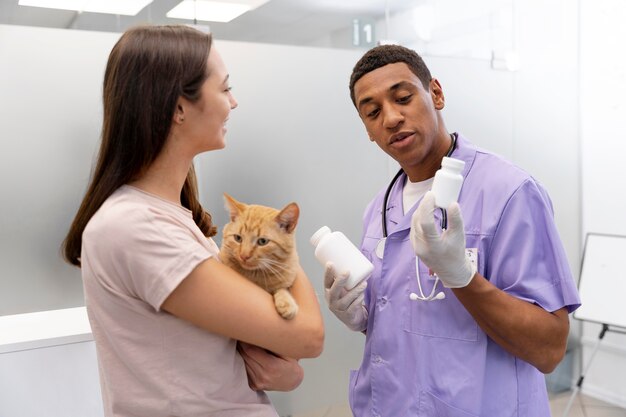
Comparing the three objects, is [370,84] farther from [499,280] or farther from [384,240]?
[499,280]

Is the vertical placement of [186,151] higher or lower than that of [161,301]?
higher

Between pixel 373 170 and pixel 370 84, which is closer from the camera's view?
pixel 370 84

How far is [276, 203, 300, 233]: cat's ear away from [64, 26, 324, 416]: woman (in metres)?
0.16

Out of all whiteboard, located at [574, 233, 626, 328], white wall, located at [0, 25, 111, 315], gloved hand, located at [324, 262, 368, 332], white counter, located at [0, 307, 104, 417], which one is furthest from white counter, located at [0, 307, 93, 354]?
whiteboard, located at [574, 233, 626, 328]

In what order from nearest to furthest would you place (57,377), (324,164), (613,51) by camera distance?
(57,377) < (324,164) < (613,51)

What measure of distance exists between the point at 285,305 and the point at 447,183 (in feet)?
1.16

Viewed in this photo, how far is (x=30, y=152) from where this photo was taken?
1.98m

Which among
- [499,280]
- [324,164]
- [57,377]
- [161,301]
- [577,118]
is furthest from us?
[577,118]

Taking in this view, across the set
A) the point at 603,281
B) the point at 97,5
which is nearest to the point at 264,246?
the point at 97,5

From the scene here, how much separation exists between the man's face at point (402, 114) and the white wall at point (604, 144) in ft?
7.79

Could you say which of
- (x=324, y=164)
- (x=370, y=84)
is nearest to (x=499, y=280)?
(x=370, y=84)

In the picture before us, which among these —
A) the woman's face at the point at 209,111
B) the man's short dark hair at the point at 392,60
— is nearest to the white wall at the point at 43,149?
the man's short dark hair at the point at 392,60

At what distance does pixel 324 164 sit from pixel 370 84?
1.25 m

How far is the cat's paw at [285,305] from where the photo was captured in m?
0.91
